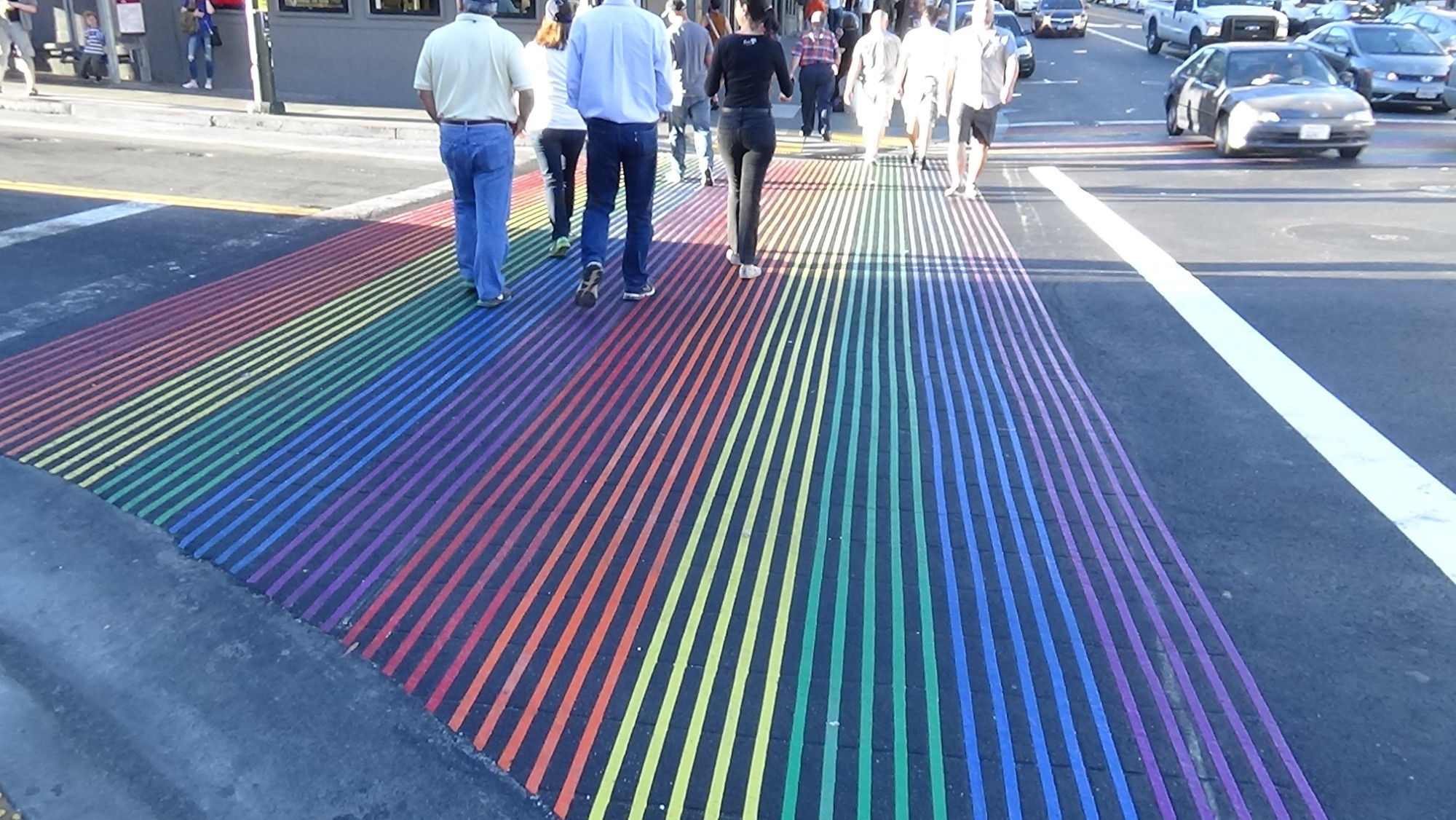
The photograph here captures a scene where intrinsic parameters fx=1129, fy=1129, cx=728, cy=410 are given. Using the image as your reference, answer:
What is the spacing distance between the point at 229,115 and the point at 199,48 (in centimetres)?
433

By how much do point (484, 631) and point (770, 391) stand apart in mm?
2541

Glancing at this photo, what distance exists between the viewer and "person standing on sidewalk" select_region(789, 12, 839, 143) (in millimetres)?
14531

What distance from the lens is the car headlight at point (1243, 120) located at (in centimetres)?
1363

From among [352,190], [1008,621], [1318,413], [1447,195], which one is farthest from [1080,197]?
[1008,621]

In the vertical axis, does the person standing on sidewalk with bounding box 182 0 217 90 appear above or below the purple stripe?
above

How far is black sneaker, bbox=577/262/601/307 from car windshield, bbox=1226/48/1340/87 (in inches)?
438

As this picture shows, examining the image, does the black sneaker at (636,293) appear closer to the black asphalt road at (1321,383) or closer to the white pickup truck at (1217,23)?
the black asphalt road at (1321,383)

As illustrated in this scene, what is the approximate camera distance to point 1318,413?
562cm

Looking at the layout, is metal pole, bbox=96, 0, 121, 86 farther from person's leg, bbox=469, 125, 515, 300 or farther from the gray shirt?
Result: person's leg, bbox=469, 125, 515, 300

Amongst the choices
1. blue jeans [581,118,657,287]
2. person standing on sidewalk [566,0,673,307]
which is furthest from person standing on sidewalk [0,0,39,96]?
blue jeans [581,118,657,287]

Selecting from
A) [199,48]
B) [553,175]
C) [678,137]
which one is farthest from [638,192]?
[199,48]

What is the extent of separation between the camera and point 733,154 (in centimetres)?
757

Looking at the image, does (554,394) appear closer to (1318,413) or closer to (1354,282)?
(1318,413)

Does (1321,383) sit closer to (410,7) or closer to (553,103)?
(553,103)
